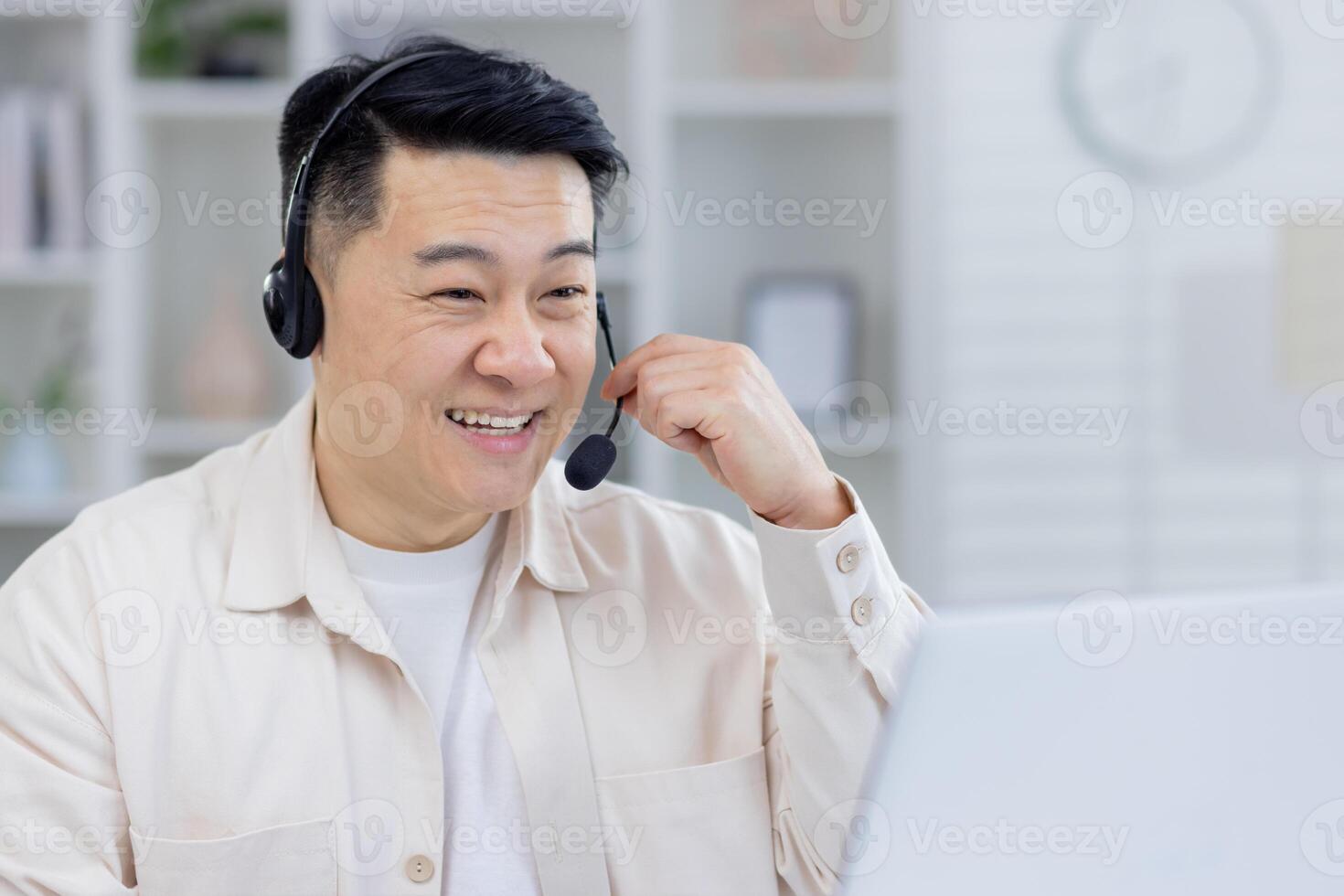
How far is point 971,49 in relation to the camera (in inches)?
113

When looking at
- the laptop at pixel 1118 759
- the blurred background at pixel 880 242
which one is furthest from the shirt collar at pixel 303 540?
the blurred background at pixel 880 242

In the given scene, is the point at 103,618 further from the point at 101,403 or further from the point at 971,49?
the point at 971,49

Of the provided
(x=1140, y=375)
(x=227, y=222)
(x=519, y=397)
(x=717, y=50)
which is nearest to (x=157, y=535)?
(x=519, y=397)

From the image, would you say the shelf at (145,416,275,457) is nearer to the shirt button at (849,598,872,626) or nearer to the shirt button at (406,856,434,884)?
the shirt button at (406,856,434,884)

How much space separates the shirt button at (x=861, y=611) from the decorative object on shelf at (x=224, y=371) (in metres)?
1.97

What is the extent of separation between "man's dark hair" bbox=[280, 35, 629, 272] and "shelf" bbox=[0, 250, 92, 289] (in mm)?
1625

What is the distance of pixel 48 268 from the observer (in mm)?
2598

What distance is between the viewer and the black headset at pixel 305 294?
114cm

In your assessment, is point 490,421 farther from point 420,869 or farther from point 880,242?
point 880,242

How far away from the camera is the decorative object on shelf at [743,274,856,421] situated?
9.12 ft

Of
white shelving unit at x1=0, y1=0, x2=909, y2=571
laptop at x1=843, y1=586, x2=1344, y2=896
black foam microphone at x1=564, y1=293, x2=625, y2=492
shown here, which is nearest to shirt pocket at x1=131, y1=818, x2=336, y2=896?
black foam microphone at x1=564, y1=293, x2=625, y2=492

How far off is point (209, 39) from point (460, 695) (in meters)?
2.04

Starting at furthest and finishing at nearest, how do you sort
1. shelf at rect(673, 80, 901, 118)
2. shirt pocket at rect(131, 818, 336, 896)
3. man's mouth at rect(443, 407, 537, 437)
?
shelf at rect(673, 80, 901, 118) → man's mouth at rect(443, 407, 537, 437) → shirt pocket at rect(131, 818, 336, 896)

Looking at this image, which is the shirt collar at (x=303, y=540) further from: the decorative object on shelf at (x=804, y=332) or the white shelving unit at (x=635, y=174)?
the decorative object on shelf at (x=804, y=332)
